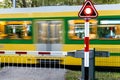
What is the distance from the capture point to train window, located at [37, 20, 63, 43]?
20219 millimetres

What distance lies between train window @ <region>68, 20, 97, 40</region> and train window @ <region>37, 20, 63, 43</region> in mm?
574

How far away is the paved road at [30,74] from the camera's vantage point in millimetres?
13672

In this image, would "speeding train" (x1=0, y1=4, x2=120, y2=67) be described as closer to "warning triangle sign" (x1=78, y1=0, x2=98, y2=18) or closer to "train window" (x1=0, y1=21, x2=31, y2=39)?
"train window" (x1=0, y1=21, x2=31, y2=39)

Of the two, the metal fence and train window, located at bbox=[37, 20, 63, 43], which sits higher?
train window, located at bbox=[37, 20, 63, 43]

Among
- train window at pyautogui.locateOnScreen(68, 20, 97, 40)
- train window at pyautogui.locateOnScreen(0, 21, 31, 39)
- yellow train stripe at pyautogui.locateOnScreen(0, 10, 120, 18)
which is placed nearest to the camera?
yellow train stripe at pyautogui.locateOnScreen(0, 10, 120, 18)

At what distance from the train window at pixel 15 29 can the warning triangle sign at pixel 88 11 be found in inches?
356

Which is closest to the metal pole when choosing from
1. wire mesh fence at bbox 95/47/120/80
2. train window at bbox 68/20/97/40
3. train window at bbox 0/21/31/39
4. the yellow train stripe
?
wire mesh fence at bbox 95/47/120/80

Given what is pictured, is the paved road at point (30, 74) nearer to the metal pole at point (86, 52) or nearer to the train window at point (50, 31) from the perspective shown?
the metal pole at point (86, 52)

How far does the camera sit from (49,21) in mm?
20375

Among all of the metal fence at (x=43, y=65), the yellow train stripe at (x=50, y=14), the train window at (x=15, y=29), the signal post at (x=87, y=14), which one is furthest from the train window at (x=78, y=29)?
A: the signal post at (x=87, y=14)

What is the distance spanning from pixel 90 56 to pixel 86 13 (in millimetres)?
1408

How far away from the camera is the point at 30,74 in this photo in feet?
46.2

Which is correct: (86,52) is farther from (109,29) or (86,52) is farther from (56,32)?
(56,32)

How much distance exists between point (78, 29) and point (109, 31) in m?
1.53
